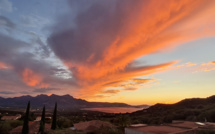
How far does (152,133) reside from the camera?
19422mm

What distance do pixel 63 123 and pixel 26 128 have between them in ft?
54.2

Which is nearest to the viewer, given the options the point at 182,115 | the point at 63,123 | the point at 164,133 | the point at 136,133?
the point at 164,133

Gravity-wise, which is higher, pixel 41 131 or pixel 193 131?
pixel 193 131

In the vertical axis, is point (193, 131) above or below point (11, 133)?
above

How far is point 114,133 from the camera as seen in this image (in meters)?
26.1

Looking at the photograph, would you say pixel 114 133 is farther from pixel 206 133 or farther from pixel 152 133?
pixel 206 133

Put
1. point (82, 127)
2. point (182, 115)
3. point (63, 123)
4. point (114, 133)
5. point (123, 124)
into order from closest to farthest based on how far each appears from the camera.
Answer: point (114, 133) → point (82, 127) → point (123, 124) → point (63, 123) → point (182, 115)

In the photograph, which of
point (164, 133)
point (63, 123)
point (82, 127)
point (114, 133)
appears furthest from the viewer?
point (63, 123)

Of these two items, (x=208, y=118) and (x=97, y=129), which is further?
(x=208, y=118)

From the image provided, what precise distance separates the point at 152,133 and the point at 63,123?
3546 centimetres

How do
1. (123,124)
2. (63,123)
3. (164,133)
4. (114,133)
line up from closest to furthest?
(164,133) < (114,133) < (123,124) < (63,123)

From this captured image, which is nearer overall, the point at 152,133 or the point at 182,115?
the point at 152,133

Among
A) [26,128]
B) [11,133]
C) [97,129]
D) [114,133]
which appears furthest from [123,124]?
[11,133]

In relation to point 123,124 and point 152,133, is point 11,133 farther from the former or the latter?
point 152,133
